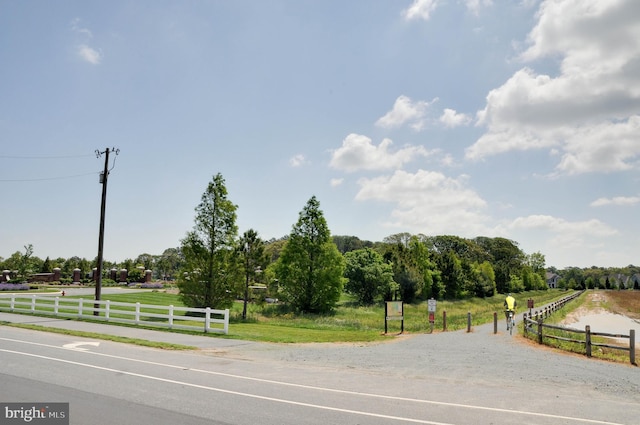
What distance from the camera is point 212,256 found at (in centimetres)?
3422

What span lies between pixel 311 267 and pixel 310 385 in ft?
112

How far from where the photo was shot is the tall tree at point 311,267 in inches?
1694

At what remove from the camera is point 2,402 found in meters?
7.88

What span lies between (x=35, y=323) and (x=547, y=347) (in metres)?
25.4

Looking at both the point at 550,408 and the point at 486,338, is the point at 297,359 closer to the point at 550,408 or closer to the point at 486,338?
the point at 550,408

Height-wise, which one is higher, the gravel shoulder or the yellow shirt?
the yellow shirt

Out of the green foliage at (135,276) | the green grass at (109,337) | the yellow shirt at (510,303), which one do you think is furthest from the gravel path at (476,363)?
the green foliage at (135,276)

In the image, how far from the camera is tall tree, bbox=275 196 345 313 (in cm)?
4303

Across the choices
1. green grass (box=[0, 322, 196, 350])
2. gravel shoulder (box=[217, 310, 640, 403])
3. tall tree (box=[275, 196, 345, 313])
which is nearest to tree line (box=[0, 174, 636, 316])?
tall tree (box=[275, 196, 345, 313])

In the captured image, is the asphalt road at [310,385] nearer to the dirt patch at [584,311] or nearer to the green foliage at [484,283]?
the dirt patch at [584,311]

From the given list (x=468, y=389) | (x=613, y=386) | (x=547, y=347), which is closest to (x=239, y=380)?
(x=468, y=389)

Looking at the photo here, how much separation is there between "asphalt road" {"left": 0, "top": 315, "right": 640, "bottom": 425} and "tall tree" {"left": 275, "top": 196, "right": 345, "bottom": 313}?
2621cm

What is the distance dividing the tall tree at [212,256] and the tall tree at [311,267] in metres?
9.93

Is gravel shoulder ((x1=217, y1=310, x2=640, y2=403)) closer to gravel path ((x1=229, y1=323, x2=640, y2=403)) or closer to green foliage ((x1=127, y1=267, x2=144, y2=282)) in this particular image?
gravel path ((x1=229, y1=323, x2=640, y2=403))
